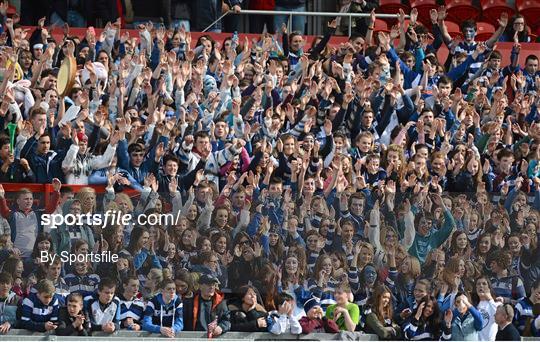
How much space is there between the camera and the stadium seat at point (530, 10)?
29.5 m

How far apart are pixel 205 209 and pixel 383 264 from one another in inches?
66.6

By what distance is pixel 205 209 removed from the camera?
17.7m

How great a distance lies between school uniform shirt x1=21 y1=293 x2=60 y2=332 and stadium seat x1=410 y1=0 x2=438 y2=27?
12.9 metres

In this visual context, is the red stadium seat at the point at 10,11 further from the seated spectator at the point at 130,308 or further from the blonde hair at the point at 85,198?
the seated spectator at the point at 130,308

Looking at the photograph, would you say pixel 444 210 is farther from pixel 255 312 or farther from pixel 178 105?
A: pixel 178 105

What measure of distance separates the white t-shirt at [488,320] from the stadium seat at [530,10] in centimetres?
1228

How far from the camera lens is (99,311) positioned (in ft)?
56.5

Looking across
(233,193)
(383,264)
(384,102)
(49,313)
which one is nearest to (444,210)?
(383,264)

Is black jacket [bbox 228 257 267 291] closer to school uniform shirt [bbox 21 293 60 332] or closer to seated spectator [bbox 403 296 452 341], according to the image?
seated spectator [bbox 403 296 452 341]

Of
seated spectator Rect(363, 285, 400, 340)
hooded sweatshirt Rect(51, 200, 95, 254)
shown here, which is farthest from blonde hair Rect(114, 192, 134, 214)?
seated spectator Rect(363, 285, 400, 340)

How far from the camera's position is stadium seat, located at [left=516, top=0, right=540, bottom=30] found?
2955 centimetres

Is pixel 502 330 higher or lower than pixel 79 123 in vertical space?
lower

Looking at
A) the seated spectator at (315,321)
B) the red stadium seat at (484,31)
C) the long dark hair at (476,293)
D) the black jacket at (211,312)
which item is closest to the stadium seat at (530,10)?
the red stadium seat at (484,31)

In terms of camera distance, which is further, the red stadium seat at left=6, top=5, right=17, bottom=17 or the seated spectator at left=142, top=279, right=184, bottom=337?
the red stadium seat at left=6, top=5, right=17, bottom=17
